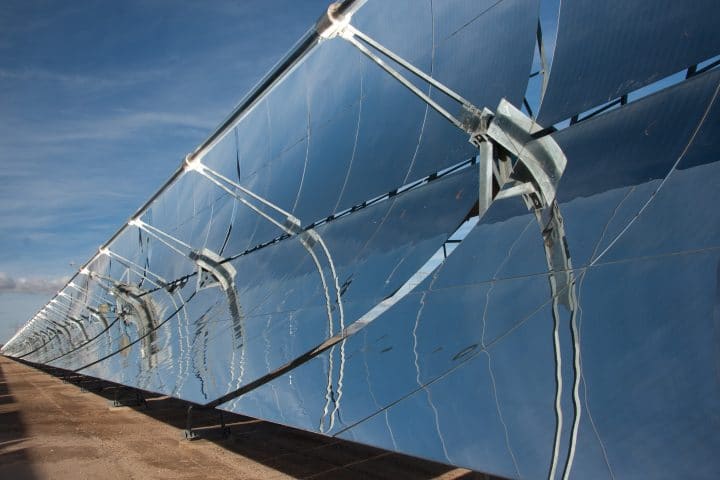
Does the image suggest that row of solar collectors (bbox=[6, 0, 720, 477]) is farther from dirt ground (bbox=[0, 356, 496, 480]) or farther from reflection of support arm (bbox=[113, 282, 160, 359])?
reflection of support arm (bbox=[113, 282, 160, 359])

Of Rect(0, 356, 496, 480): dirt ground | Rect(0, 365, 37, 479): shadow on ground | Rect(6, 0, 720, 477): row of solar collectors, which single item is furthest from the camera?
Rect(0, 365, 37, 479): shadow on ground

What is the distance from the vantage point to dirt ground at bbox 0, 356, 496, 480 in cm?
698

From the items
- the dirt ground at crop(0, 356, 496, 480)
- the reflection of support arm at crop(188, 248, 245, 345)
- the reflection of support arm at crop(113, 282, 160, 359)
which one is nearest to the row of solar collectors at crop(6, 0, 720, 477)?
the dirt ground at crop(0, 356, 496, 480)

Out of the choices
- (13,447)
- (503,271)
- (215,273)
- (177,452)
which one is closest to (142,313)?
(215,273)

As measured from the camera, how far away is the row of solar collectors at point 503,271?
259 cm

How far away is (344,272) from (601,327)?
13.0ft

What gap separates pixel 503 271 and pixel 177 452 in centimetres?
613

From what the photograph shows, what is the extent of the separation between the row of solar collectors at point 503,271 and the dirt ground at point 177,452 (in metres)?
1.01

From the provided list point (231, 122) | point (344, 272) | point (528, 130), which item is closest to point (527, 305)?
point (528, 130)

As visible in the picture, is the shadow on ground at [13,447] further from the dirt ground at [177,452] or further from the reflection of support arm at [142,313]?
the reflection of support arm at [142,313]

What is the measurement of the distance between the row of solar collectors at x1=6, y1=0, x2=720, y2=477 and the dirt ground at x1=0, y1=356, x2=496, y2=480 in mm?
1006

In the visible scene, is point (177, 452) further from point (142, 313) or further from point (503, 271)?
point (142, 313)

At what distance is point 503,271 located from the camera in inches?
157

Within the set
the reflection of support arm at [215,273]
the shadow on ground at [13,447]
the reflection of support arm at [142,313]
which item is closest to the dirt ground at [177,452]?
the shadow on ground at [13,447]
